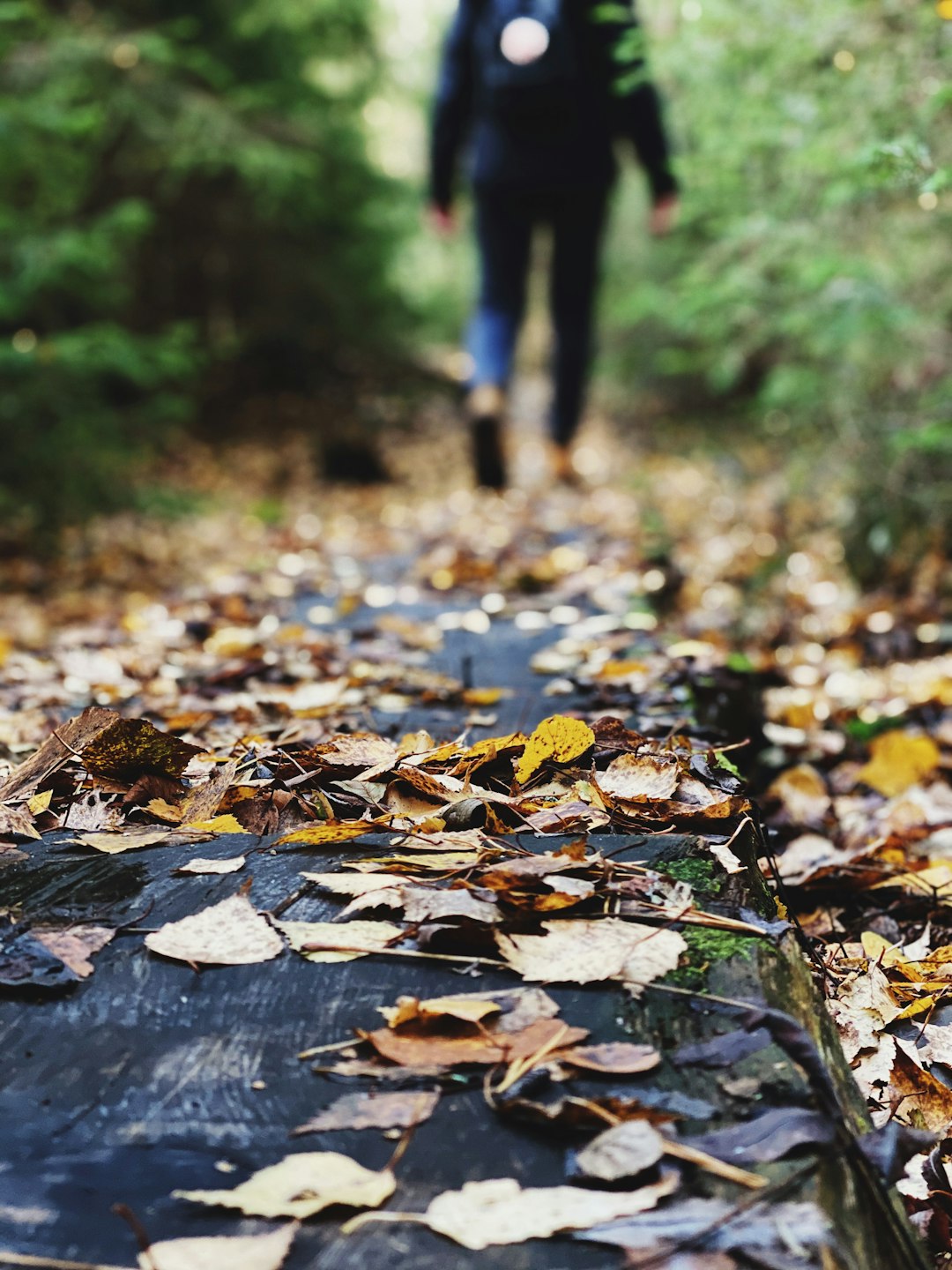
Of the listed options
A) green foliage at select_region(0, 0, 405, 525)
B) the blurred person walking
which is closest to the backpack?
the blurred person walking

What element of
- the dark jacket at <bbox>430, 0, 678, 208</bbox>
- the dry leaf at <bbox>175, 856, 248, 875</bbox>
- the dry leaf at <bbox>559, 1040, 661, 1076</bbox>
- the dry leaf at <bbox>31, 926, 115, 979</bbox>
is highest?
the dark jacket at <bbox>430, 0, 678, 208</bbox>

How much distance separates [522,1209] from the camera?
2.89 ft

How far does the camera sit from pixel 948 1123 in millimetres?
1340

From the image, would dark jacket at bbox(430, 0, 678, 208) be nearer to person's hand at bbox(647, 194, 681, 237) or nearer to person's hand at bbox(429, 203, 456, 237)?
person's hand at bbox(647, 194, 681, 237)

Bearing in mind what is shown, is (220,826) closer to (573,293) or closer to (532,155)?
(532,155)

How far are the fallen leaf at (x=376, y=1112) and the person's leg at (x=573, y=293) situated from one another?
15.6ft

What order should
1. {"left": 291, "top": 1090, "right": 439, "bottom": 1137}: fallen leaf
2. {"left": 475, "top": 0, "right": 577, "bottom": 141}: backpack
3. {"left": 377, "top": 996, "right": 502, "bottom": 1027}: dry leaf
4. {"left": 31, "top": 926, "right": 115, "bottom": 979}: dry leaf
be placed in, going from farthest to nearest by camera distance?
{"left": 475, "top": 0, "right": 577, "bottom": 141}: backpack, {"left": 31, "top": 926, "right": 115, "bottom": 979}: dry leaf, {"left": 377, "top": 996, "right": 502, "bottom": 1027}: dry leaf, {"left": 291, "top": 1090, "right": 439, "bottom": 1137}: fallen leaf

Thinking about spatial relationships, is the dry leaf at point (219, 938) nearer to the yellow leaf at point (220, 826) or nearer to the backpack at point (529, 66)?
the yellow leaf at point (220, 826)

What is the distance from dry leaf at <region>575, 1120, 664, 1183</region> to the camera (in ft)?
2.97

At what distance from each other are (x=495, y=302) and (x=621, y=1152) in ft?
15.7

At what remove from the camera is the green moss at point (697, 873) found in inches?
50.4

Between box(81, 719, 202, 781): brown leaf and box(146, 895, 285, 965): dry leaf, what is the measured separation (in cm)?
41

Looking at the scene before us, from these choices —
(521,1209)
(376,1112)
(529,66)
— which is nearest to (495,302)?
(529,66)

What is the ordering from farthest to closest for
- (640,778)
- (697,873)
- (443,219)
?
(443,219) < (640,778) < (697,873)
